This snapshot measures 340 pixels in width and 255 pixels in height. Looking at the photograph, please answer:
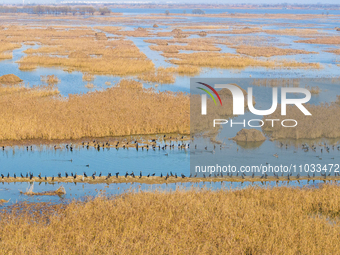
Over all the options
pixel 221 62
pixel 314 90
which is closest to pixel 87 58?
pixel 221 62

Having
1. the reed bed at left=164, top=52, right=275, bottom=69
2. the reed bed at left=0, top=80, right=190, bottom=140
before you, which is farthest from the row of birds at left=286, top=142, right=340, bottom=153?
the reed bed at left=164, top=52, right=275, bottom=69

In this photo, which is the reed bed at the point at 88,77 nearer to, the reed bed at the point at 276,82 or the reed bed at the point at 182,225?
the reed bed at the point at 276,82

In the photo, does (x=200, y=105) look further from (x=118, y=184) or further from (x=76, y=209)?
(x=76, y=209)

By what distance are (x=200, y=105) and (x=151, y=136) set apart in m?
7.02

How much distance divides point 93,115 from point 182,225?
16525 millimetres

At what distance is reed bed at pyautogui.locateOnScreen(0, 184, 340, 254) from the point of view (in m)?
11.9

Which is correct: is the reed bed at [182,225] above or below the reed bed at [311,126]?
above

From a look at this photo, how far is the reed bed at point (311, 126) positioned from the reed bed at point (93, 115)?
6.30m

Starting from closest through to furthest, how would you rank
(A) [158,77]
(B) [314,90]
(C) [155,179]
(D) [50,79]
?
(C) [155,179] < (B) [314,90] < (D) [50,79] < (A) [158,77]

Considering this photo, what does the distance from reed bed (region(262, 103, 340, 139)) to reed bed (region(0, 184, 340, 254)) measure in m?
10.9

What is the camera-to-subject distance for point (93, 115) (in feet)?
93.5

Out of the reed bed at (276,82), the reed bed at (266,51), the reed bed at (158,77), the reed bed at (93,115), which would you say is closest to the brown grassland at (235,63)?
the reed bed at (266,51)

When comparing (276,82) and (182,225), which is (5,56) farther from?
(182,225)

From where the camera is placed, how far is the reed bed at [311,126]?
1075 inches
